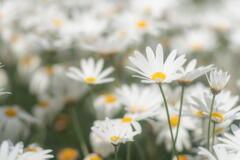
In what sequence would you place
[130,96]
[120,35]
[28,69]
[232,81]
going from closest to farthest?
1. [130,96]
2. [120,35]
3. [28,69]
4. [232,81]

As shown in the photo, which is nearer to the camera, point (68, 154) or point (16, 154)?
point (16, 154)

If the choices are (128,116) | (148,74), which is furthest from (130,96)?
(148,74)

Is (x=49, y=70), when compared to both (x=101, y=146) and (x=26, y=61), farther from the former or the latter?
(x=101, y=146)

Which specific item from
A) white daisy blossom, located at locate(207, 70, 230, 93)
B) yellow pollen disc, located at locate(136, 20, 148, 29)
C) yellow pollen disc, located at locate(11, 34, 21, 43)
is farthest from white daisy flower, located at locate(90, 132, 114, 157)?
yellow pollen disc, located at locate(11, 34, 21, 43)

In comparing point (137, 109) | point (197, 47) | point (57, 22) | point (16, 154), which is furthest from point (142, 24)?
point (16, 154)

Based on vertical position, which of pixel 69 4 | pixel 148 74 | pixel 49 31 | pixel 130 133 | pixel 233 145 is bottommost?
pixel 233 145

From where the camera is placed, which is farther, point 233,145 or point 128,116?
point 128,116

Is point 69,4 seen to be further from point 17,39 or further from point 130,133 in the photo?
point 130,133
